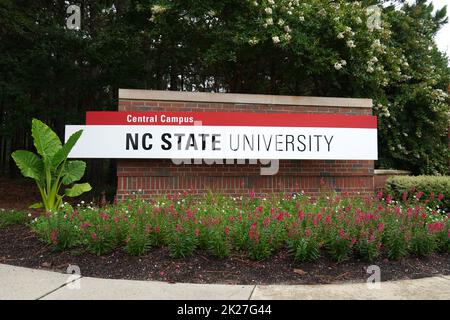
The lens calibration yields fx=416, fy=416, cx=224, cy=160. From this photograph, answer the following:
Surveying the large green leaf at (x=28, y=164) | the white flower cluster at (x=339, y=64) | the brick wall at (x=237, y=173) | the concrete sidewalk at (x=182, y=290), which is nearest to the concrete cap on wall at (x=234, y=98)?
the brick wall at (x=237, y=173)

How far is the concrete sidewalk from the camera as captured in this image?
3.90 metres

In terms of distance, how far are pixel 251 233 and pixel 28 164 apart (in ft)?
13.0

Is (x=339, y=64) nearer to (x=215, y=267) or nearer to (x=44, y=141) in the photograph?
(x=215, y=267)

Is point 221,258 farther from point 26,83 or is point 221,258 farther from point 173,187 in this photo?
point 26,83

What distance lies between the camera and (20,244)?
5.50m

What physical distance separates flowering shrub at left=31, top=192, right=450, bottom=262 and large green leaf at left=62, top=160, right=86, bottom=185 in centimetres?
99

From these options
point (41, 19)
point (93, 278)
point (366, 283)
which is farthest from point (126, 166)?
point (41, 19)

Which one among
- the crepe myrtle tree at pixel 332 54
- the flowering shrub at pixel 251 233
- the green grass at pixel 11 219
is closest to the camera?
the flowering shrub at pixel 251 233

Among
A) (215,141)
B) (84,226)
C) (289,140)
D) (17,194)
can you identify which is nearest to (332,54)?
(289,140)

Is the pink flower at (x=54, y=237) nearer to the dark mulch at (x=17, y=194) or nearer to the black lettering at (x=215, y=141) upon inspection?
the black lettering at (x=215, y=141)

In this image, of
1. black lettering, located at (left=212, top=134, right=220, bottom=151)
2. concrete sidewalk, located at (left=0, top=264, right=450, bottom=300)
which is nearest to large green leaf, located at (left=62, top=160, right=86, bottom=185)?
black lettering, located at (left=212, top=134, right=220, bottom=151)

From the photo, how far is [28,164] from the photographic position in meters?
6.63

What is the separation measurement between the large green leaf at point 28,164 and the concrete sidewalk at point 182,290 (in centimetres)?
238

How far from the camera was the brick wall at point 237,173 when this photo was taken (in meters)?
7.67
